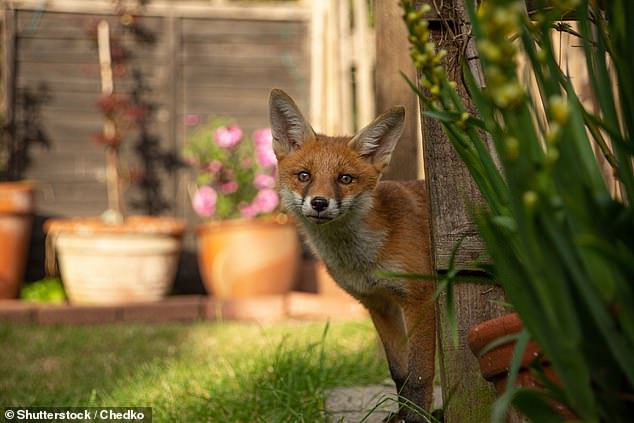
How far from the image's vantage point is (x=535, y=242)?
1.19m

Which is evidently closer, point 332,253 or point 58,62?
point 332,253

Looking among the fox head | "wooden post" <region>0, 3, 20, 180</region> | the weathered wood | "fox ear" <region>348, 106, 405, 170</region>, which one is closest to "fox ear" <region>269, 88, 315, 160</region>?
the fox head

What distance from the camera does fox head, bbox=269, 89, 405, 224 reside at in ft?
9.89

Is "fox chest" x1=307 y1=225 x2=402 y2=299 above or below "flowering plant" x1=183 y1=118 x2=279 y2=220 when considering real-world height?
below

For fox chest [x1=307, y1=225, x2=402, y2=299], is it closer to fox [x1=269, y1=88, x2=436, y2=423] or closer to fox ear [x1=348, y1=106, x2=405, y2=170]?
fox [x1=269, y1=88, x2=436, y2=423]

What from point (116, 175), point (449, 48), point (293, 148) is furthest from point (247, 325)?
point (449, 48)

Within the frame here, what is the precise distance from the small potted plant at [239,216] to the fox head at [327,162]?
3727 mm

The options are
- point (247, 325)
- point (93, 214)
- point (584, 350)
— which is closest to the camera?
point (584, 350)

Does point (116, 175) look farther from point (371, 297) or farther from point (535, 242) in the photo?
point (535, 242)

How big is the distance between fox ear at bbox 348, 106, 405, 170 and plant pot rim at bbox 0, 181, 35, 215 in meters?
4.58

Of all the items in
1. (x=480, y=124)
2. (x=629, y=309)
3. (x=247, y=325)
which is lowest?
(x=247, y=325)

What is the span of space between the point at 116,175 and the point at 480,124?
6582mm

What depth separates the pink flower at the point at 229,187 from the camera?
7.48 m

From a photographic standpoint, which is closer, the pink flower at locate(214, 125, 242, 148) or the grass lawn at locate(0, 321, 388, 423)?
the grass lawn at locate(0, 321, 388, 423)
